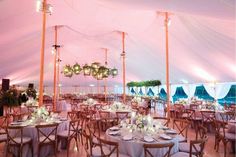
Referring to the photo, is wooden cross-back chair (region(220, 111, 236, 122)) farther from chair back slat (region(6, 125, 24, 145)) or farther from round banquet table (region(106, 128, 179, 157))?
chair back slat (region(6, 125, 24, 145))

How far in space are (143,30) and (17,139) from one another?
599cm

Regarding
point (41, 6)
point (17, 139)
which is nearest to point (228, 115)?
point (17, 139)

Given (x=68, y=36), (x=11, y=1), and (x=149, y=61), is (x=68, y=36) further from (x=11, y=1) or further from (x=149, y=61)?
(x=11, y=1)

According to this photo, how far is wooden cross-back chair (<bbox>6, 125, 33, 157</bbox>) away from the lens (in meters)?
4.59

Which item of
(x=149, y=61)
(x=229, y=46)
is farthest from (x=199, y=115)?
(x=149, y=61)

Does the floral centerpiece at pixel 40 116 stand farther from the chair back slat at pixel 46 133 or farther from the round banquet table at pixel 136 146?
the round banquet table at pixel 136 146

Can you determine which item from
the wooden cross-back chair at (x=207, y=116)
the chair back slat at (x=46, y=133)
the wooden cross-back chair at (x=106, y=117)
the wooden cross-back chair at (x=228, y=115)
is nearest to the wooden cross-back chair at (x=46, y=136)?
the chair back slat at (x=46, y=133)

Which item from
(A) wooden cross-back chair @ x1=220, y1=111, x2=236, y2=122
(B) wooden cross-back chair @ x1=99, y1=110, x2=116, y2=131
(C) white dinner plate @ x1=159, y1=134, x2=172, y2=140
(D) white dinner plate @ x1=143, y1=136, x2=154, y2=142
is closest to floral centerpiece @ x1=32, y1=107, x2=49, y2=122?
(B) wooden cross-back chair @ x1=99, y1=110, x2=116, y2=131

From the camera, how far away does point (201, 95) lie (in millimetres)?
18016

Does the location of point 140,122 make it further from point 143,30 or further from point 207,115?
point 143,30

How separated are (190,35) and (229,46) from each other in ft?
4.46

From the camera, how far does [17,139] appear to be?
4.83 metres

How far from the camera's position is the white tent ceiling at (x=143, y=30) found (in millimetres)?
4542

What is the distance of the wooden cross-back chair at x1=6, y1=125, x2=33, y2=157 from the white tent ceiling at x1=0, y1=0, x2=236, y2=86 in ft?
8.84
